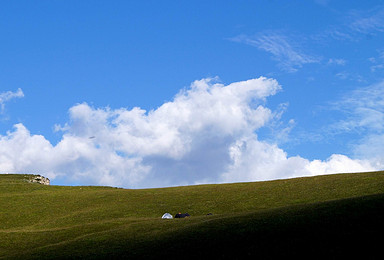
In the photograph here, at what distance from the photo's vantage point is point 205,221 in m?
46.5

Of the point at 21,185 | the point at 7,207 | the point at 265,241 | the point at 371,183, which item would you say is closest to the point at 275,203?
the point at 371,183

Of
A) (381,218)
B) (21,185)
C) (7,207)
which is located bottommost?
(381,218)

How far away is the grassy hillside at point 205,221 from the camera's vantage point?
114 ft

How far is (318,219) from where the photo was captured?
125 feet

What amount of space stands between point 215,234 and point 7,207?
56.7 m

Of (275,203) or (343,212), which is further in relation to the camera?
(275,203)

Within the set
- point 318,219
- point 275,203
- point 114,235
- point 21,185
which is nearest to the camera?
point 318,219

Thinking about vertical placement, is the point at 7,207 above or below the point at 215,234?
above

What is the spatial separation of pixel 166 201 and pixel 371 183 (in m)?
34.4

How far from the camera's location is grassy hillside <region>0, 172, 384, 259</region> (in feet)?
114

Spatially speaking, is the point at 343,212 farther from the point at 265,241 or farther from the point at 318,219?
the point at 265,241

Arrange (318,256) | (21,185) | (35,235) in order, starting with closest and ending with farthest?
(318,256) < (35,235) < (21,185)

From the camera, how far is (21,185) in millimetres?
107188

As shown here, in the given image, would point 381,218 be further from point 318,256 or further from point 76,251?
point 76,251
